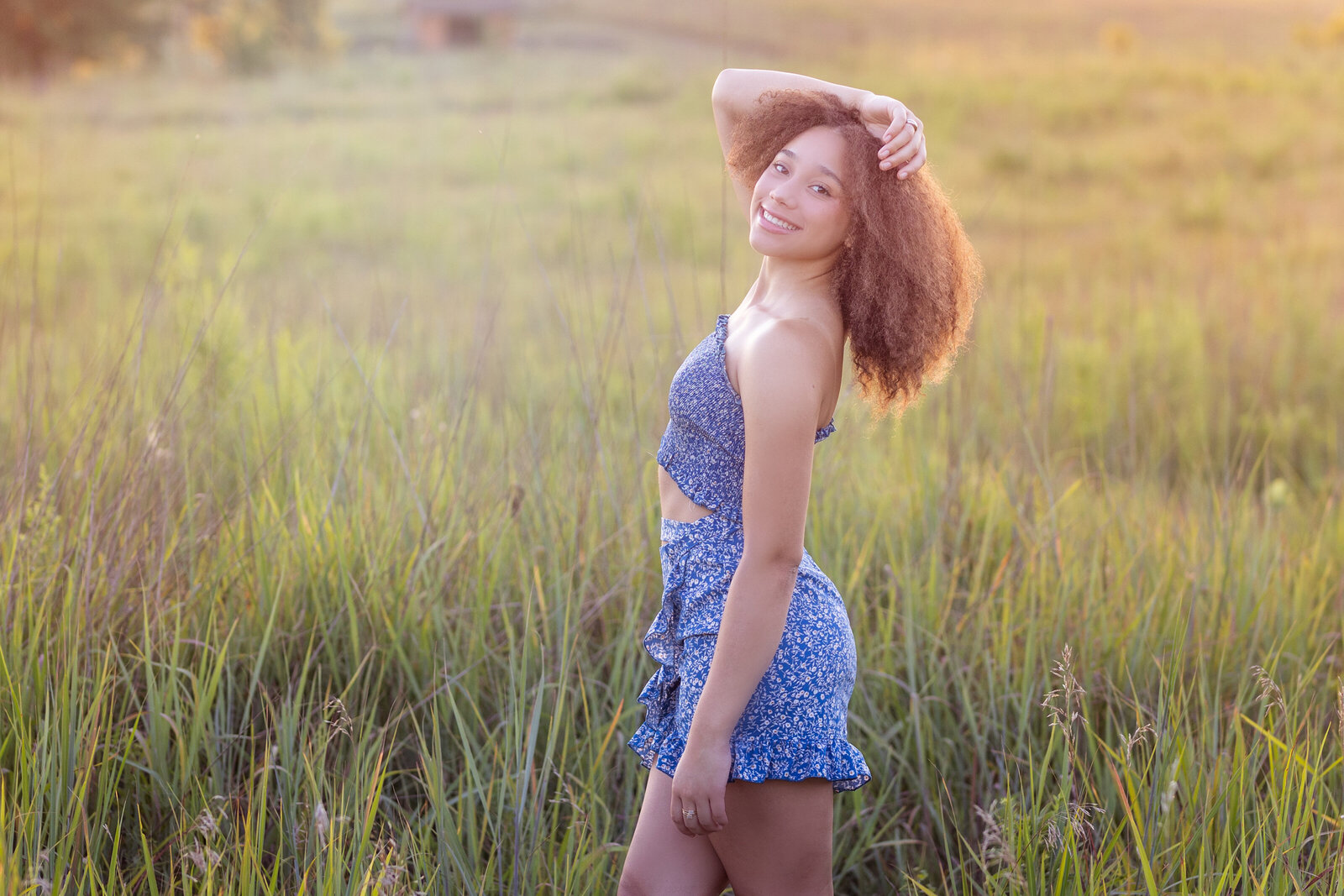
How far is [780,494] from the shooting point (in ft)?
5.07

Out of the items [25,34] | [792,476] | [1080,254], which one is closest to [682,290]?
[1080,254]

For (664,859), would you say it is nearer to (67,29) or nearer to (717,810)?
(717,810)

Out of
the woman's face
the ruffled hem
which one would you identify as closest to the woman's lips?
the woman's face

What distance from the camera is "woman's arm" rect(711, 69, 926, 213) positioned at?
1721 mm

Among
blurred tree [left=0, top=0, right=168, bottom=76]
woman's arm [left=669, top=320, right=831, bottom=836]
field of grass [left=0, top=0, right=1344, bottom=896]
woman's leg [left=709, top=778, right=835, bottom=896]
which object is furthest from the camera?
blurred tree [left=0, top=0, right=168, bottom=76]

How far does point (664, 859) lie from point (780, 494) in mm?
652

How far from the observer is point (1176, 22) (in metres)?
18.7

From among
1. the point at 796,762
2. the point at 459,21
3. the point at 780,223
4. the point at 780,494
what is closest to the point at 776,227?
the point at 780,223

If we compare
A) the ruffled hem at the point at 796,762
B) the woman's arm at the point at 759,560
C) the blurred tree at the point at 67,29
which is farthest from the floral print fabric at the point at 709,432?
the blurred tree at the point at 67,29

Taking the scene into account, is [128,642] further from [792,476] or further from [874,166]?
[874,166]

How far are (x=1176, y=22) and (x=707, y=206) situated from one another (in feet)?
39.7

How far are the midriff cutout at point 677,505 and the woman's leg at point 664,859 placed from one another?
0.43m

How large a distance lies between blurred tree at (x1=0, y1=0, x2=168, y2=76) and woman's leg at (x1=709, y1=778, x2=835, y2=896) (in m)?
21.8

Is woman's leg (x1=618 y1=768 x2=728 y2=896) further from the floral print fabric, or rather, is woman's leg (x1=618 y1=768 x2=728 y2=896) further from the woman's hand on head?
the woman's hand on head
